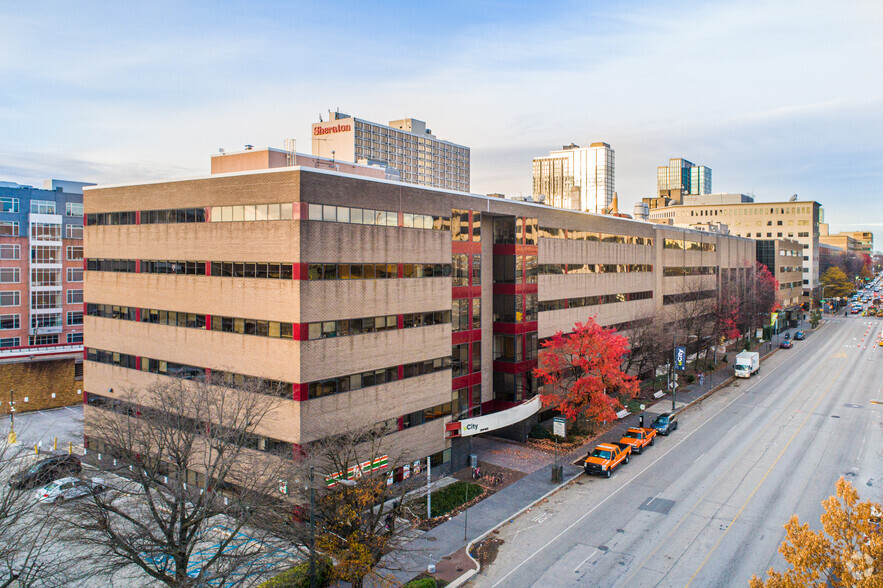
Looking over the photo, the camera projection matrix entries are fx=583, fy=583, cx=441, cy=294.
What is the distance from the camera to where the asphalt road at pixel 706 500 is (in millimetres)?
26344

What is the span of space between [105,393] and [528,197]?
37962 millimetres

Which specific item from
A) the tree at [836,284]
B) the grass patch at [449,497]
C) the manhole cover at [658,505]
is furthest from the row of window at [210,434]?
the tree at [836,284]

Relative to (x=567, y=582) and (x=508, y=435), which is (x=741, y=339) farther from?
(x=567, y=582)

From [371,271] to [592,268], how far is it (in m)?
28.8

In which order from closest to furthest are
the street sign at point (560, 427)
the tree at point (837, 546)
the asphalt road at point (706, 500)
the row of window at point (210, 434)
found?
the tree at point (837, 546)
the row of window at point (210, 434)
the asphalt road at point (706, 500)
the street sign at point (560, 427)

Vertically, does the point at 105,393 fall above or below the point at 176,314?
below

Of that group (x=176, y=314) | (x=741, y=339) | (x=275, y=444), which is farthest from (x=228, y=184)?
(x=741, y=339)

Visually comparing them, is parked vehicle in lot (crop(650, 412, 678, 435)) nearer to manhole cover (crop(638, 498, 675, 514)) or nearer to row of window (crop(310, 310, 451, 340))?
manhole cover (crop(638, 498, 675, 514))

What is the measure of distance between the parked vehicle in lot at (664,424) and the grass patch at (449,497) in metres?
19.0

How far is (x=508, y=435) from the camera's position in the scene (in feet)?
151

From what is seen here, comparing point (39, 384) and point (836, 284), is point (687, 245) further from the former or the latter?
point (836, 284)

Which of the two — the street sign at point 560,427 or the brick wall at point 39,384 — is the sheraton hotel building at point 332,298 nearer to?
the street sign at point 560,427

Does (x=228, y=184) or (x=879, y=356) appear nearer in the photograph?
(x=228, y=184)

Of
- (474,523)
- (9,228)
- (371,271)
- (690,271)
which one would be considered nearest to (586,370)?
(474,523)
